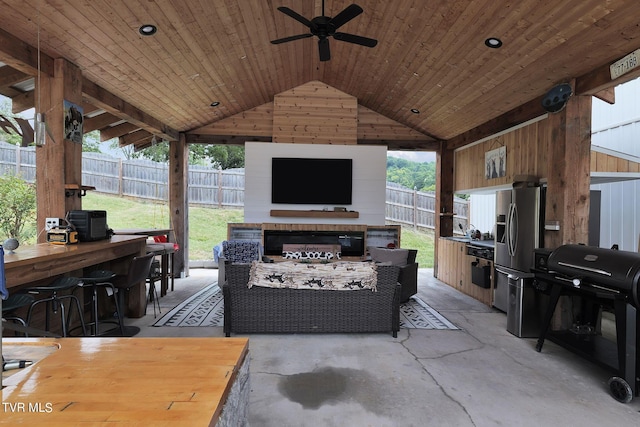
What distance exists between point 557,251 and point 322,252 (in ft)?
14.0

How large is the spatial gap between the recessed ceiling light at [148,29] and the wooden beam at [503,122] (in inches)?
182

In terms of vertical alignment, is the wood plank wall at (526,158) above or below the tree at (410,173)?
below

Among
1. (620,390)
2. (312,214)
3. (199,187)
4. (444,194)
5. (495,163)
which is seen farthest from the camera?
(199,187)

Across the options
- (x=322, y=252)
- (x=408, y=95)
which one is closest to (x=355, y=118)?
(x=408, y=95)

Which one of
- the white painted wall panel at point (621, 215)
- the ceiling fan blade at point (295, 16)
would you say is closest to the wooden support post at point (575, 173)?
the white painted wall panel at point (621, 215)

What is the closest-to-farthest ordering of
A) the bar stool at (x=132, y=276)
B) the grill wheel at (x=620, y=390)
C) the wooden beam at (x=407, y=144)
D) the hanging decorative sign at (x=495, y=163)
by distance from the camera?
the grill wheel at (x=620, y=390), the bar stool at (x=132, y=276), the hanging decorative sign at (x=495, y=163), the wooden beam at (x=407, y=144)

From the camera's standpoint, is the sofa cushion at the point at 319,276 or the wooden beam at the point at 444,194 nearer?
the sofa cushion at the point at 319,276

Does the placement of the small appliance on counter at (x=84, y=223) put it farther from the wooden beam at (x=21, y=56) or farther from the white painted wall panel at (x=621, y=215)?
the white painted wall panel at (x=621, y=215)

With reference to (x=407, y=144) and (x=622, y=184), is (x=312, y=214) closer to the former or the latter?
(x=407, y=144)

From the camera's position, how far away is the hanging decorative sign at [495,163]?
5.68 m

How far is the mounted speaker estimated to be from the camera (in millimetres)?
4035

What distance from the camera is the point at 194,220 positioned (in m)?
10.1

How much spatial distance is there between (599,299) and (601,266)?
1.43ft

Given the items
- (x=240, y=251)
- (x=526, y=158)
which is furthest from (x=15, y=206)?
(x=526, y=158)
